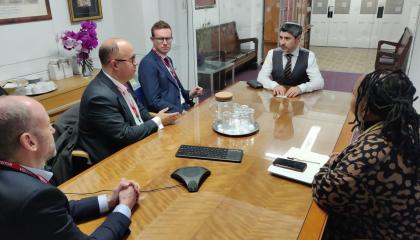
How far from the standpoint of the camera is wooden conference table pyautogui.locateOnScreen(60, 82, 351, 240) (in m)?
1.11

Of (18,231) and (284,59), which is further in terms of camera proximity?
(284,59)

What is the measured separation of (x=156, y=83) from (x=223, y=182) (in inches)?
54.9

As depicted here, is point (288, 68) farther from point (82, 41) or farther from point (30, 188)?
point (30, 188)

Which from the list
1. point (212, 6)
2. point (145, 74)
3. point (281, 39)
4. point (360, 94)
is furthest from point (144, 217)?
point (212, 6)

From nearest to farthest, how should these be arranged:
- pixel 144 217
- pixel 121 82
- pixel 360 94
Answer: pixel 144 217 → pixel 360 94 → pixel 121 82

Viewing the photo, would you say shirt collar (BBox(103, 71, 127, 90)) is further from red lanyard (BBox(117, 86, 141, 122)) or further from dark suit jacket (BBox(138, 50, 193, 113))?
dark suit jacket (BBox(138, 50, 193, 113))

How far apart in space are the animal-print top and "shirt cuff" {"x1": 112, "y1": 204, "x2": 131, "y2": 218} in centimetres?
69

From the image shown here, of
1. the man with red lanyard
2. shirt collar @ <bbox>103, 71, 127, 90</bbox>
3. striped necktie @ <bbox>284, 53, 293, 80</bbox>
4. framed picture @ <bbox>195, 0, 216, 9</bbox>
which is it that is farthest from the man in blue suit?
framed picture @ <bbox>195, 0, 216, 9</bbox>

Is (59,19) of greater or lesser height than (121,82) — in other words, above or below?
above

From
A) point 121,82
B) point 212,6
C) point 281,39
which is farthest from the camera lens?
point 212,6

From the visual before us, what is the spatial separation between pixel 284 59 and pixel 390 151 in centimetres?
190

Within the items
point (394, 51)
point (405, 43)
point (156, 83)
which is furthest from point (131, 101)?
point (394, 51)

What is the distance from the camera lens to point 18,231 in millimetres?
833

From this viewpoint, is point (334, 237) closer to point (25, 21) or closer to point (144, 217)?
point (144, 217)
